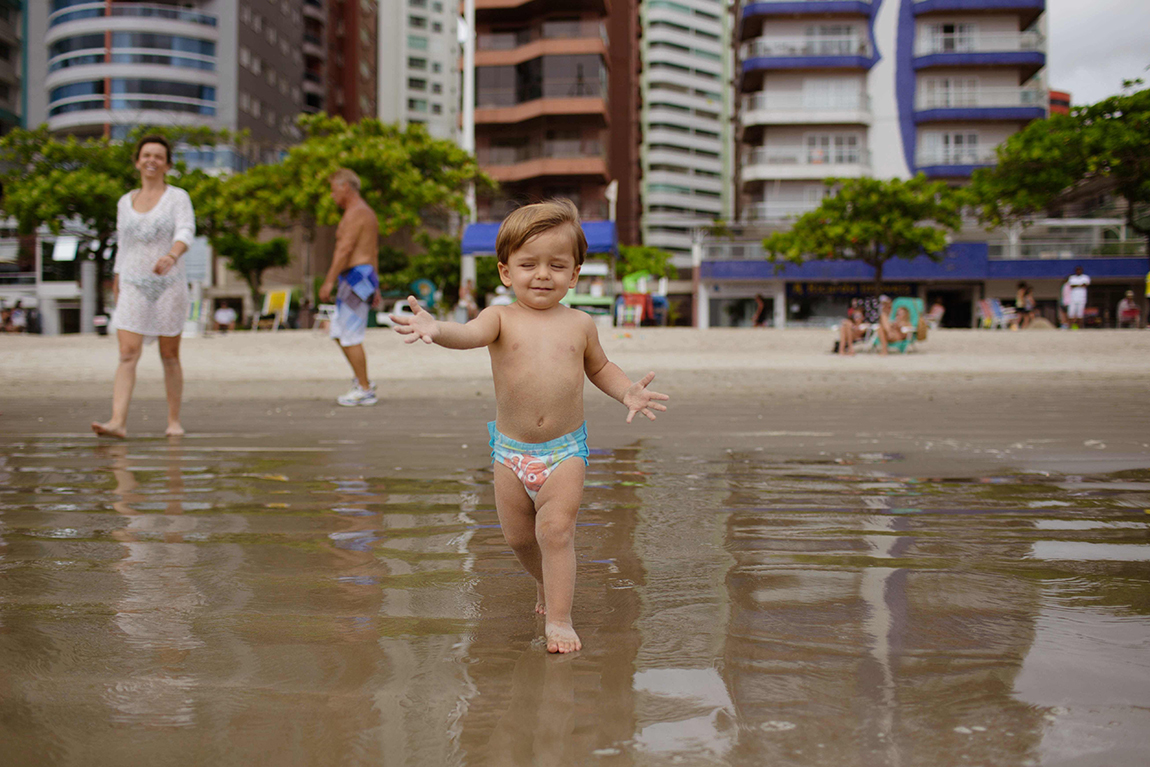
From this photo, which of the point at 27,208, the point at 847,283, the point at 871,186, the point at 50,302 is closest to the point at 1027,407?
the point at 871,186

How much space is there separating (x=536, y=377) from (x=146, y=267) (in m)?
4.53

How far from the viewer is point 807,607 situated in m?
2.33

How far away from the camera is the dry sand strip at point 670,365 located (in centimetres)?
1070

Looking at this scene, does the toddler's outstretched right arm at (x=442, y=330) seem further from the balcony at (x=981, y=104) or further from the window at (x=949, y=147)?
the window at (x=949, y=147)

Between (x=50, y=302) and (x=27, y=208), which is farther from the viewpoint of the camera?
(x=50, y=302)

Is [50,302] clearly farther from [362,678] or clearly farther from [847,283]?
[362,678]

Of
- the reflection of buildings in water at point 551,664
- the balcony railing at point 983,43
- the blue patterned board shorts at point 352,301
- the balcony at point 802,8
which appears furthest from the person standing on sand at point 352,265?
the balcony railing at point 983,43

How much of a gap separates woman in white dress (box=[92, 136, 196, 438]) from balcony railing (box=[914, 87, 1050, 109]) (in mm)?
46773

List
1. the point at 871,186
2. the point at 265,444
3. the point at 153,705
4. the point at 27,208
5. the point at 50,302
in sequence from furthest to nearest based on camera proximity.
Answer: the point at 50,302, the point at 871,186, the point at 27,208, the point at 265,444, the point at 153,705

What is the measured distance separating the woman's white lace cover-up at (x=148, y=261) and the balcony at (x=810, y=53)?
44740 millimetres

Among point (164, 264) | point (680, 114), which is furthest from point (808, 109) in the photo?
point (680, 114)

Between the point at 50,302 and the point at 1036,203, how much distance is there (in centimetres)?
5013

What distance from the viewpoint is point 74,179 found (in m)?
27.7

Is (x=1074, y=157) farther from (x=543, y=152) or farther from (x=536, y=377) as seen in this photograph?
(x=536, y=377)
